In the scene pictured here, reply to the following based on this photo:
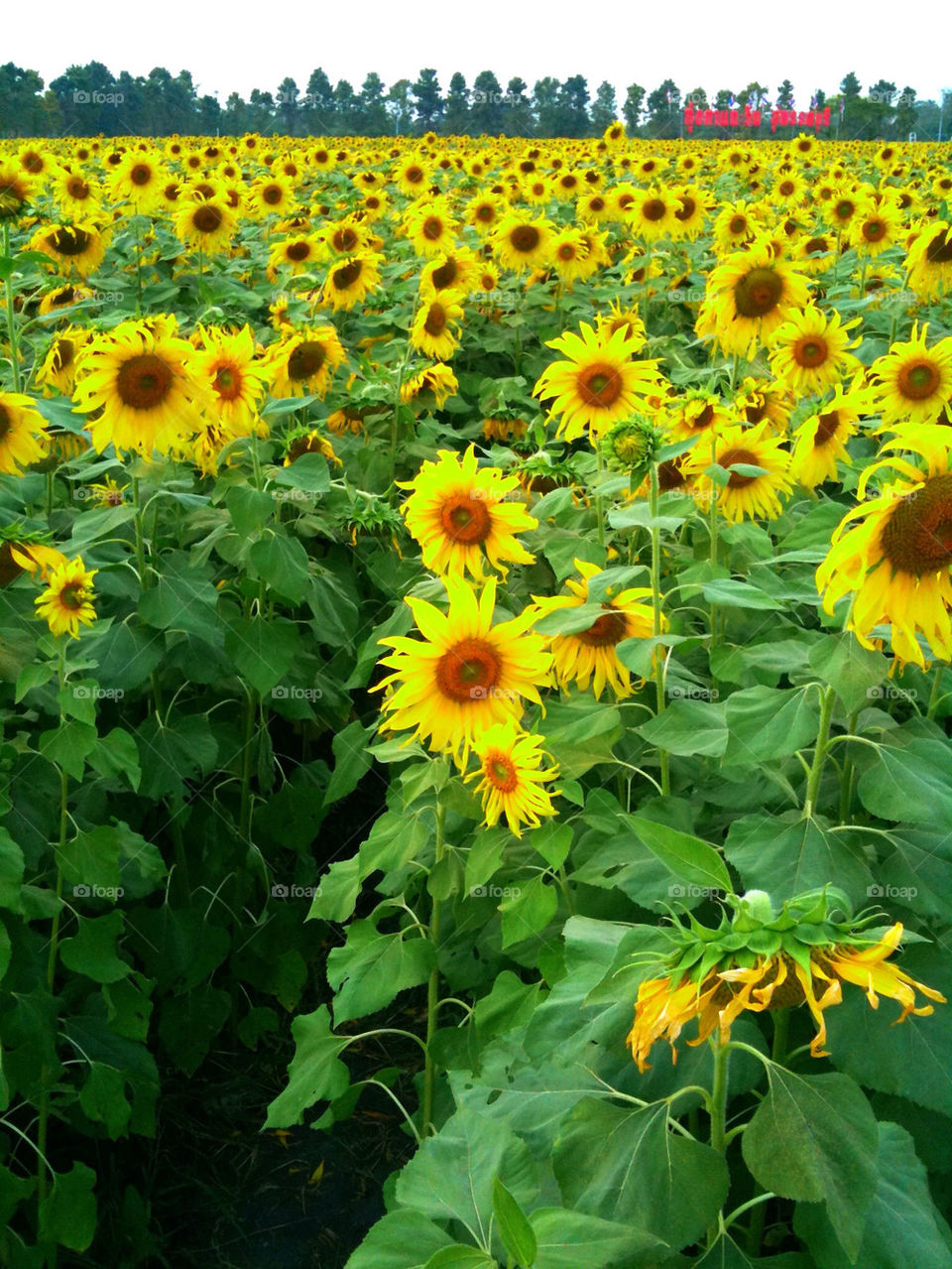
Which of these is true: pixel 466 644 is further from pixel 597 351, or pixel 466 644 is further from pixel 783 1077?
pixel 597 351

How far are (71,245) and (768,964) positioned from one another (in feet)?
20.4

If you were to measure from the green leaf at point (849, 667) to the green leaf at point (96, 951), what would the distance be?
6.01 ft

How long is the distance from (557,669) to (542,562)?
734mm

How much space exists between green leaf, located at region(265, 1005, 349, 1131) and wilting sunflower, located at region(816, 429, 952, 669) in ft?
4.87

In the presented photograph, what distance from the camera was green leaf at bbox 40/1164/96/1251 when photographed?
2.69 metres

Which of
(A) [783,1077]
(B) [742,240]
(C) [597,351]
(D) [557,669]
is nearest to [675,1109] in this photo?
(A) [783,1077]

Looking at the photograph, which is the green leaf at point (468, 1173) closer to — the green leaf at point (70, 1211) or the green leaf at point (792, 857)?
the green leaf at point (792, 857)

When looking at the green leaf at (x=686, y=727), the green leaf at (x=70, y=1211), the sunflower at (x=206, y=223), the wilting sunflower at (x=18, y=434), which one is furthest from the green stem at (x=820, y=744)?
the sunflower at (x=206, y=223)

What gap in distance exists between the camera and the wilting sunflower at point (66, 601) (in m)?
2.56

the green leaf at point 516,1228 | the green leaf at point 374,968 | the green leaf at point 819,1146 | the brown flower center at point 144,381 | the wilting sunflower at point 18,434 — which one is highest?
the brown flower center at point 144,381

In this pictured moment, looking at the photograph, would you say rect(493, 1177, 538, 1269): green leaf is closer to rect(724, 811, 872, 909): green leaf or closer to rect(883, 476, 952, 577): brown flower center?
rect(724, 811, 872, 909): green leaf

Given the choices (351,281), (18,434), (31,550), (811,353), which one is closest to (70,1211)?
(31,550)

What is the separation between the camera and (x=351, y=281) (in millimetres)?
5926

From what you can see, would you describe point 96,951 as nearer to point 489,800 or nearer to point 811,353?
point 489,800
